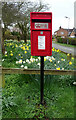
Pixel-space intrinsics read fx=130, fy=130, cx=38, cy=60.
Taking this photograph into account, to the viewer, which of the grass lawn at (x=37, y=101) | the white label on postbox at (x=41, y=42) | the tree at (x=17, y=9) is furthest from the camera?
the tree at (x=17, y=9)

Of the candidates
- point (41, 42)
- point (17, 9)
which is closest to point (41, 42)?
point (41, 42)

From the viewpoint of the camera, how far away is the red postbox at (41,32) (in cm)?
181

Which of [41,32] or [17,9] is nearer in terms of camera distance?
[41,32]

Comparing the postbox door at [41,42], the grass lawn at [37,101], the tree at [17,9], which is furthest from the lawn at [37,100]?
the tree at [17,9]

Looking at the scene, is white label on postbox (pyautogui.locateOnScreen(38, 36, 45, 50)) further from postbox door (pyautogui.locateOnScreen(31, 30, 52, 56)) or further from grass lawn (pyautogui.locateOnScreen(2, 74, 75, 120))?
grass lawn (pyautogui.locateOnScreen(2, 74, 75, 120))

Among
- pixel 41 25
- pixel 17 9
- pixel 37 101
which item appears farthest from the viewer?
pixel 17 9

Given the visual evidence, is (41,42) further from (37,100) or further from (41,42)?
(37,100)

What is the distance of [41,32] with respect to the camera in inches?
74.2

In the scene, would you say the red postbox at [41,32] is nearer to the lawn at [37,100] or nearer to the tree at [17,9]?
the lawn at [37,100]

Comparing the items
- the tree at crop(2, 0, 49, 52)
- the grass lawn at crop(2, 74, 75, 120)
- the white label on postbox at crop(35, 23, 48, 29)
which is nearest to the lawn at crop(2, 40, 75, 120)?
the grass lawn at crop(2, 74, 75, 120)

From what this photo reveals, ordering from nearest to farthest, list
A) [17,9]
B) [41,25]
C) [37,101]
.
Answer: [41,25], [37,101], [17,9]

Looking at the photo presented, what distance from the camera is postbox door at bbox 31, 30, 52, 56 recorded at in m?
1.89

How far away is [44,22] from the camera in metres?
1.83

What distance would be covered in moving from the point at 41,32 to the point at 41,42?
0.15 metres
